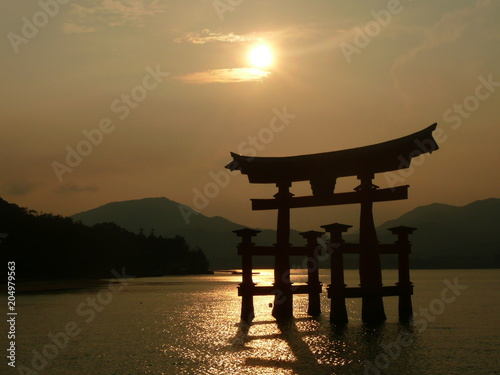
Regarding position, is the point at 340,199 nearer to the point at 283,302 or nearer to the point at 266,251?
the point at 266,251

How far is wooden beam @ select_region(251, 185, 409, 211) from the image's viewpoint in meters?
18.9

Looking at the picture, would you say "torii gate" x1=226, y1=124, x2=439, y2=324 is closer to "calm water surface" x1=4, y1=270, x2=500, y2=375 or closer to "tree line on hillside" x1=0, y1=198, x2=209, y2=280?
"calm water surface" x1=4, y1=270, x2=500, y2=375

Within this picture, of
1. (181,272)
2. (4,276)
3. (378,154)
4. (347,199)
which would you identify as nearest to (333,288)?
(347,199)

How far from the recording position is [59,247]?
245ft

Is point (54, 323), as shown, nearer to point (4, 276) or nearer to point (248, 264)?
point (248, 264)

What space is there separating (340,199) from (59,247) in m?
61.0

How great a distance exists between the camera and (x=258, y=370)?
A: 14.7 meters

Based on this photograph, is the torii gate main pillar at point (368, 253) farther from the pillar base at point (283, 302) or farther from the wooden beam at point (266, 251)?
the pillar base at point (283, 302)

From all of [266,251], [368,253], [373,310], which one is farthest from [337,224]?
[266,251]

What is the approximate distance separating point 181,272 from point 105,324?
385 ft

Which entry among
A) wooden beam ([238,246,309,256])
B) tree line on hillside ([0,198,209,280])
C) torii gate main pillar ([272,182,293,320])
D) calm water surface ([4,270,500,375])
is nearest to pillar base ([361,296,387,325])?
calm water surface ([4,270,500,375])

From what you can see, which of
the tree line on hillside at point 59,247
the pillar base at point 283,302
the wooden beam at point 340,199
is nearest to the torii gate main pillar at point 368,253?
the wooden beam at point 340,199

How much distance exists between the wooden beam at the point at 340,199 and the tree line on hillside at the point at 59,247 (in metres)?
49.5

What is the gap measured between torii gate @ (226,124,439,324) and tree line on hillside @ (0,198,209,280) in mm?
49569
